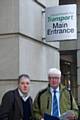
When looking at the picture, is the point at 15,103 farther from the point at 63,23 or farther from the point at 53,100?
the point at 63,23

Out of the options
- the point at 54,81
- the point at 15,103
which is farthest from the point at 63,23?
the point at 15,103

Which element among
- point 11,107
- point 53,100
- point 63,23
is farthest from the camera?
point 63,23

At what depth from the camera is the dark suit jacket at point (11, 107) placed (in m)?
5.21

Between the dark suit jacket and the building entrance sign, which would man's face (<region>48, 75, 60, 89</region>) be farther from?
the building entrance sign

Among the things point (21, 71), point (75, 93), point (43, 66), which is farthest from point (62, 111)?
point (75, 93)

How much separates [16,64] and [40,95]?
1568mm

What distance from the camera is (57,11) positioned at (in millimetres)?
7840

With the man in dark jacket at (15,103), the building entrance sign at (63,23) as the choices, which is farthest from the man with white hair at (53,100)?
the building entrance sign at (63,23)

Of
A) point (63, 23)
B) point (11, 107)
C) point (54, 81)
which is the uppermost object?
point (63, 23)

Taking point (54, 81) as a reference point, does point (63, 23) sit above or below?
above

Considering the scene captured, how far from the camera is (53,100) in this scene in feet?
17.6

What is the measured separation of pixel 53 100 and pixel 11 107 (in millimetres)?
569

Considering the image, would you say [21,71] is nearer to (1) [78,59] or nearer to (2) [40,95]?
(2) [40,95]

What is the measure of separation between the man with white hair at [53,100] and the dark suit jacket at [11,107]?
0.23 m
